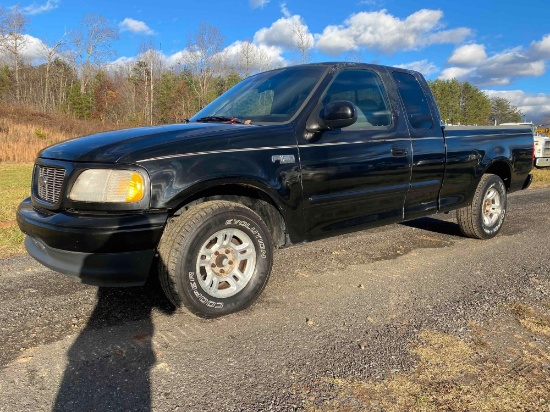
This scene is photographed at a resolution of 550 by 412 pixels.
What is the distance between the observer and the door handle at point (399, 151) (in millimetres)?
4232

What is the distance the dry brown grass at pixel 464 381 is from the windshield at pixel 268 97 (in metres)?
2.11

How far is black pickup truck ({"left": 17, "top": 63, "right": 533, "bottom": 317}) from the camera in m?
2.83

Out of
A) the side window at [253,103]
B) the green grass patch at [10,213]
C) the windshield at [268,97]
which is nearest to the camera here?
the windshield at [268,97]

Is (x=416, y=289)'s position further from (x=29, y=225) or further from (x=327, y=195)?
(x=29, y=225)

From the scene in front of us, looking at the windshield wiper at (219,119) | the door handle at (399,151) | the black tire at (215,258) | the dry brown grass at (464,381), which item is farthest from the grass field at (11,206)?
the dry brown grass at (464,381)

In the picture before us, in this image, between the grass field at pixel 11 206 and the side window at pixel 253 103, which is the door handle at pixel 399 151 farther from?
the grass field at pixel 11 206

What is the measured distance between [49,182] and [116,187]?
687mm

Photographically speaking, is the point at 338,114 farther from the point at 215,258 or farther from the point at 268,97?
the point at 215,258

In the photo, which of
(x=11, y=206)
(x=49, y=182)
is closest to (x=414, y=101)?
(x=49, y=182)

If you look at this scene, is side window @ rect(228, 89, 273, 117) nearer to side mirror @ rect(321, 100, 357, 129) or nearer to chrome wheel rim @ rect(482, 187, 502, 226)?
side mirror @ rect(321, 100, 357, 129)

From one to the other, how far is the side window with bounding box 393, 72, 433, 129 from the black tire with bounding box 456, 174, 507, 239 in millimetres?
1258

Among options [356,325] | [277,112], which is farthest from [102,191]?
[356,325]

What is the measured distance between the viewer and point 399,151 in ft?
14.1

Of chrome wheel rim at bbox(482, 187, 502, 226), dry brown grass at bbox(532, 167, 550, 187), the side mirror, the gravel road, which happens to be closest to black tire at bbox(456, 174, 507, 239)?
chrome wheel rim at bbox(482, 187, 502, 226)
